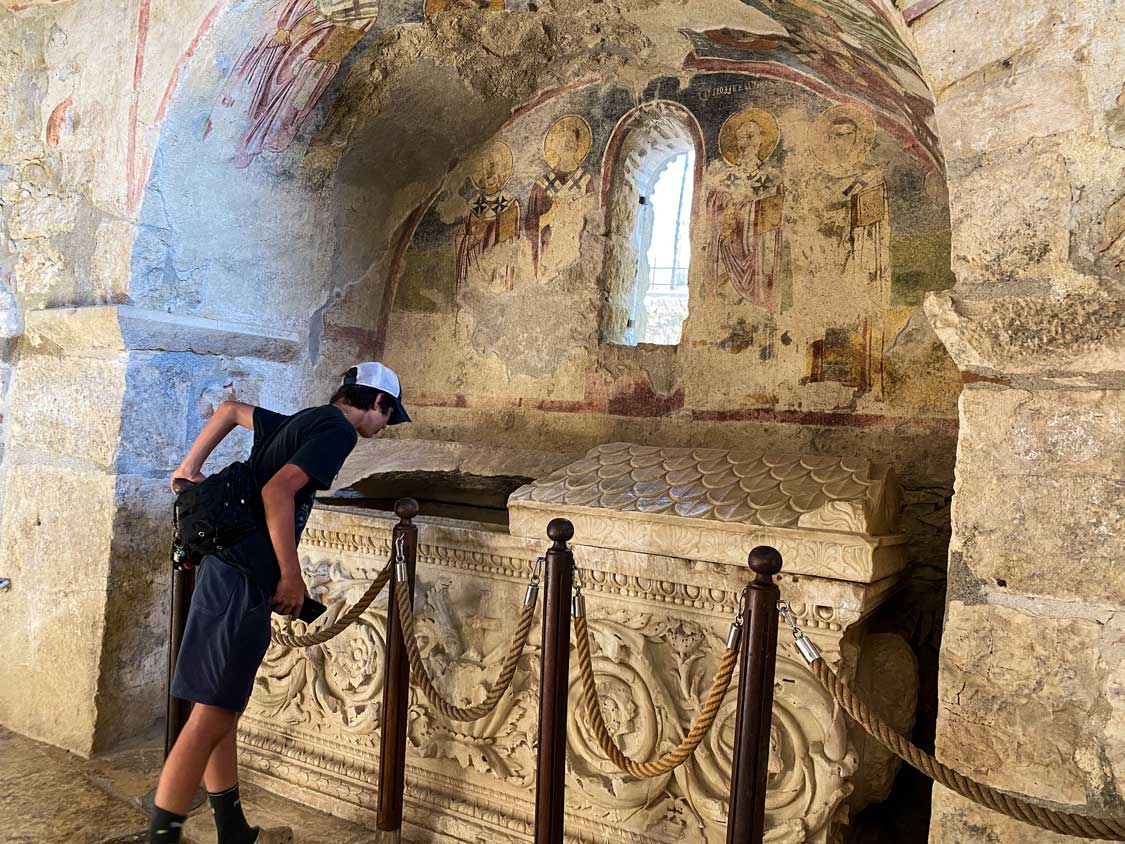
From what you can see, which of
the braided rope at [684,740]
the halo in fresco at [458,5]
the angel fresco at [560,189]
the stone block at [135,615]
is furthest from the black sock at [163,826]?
the halo in fresco at [458,5]

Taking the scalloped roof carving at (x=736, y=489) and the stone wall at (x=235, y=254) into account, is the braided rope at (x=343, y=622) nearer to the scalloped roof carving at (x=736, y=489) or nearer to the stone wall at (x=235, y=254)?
the scalloped roof carving at (x=736, y=489)

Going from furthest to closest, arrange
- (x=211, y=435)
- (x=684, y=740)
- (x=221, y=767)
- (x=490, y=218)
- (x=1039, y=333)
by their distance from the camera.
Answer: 1. (x=490, y=218)
2. (x=211, y=435)
3. (x=221, y=767)
4. (x=684, y=740)
5. (x=1039, y=333)

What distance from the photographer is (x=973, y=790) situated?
1.58 m

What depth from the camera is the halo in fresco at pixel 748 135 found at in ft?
11.7

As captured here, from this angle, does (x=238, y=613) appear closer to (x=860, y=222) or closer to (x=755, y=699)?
(x=755, y=699)

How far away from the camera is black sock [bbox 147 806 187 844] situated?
2312mm

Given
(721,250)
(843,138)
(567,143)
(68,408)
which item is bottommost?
(68,408)

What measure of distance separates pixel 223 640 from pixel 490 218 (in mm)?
2686

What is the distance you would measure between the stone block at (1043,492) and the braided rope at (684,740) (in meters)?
0.60

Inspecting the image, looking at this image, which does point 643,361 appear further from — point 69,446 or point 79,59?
point 79,59

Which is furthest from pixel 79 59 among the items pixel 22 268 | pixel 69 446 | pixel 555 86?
pixel 555 86

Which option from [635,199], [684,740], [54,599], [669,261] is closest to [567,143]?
[635,199]

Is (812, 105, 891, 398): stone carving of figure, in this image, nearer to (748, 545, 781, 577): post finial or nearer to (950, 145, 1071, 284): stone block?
(950, 145, 1071, 284): stone block

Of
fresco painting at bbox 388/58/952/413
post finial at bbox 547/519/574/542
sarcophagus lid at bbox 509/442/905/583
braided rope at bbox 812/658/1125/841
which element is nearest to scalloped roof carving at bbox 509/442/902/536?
sarcophagus lid at bbox 509/442/905/583
